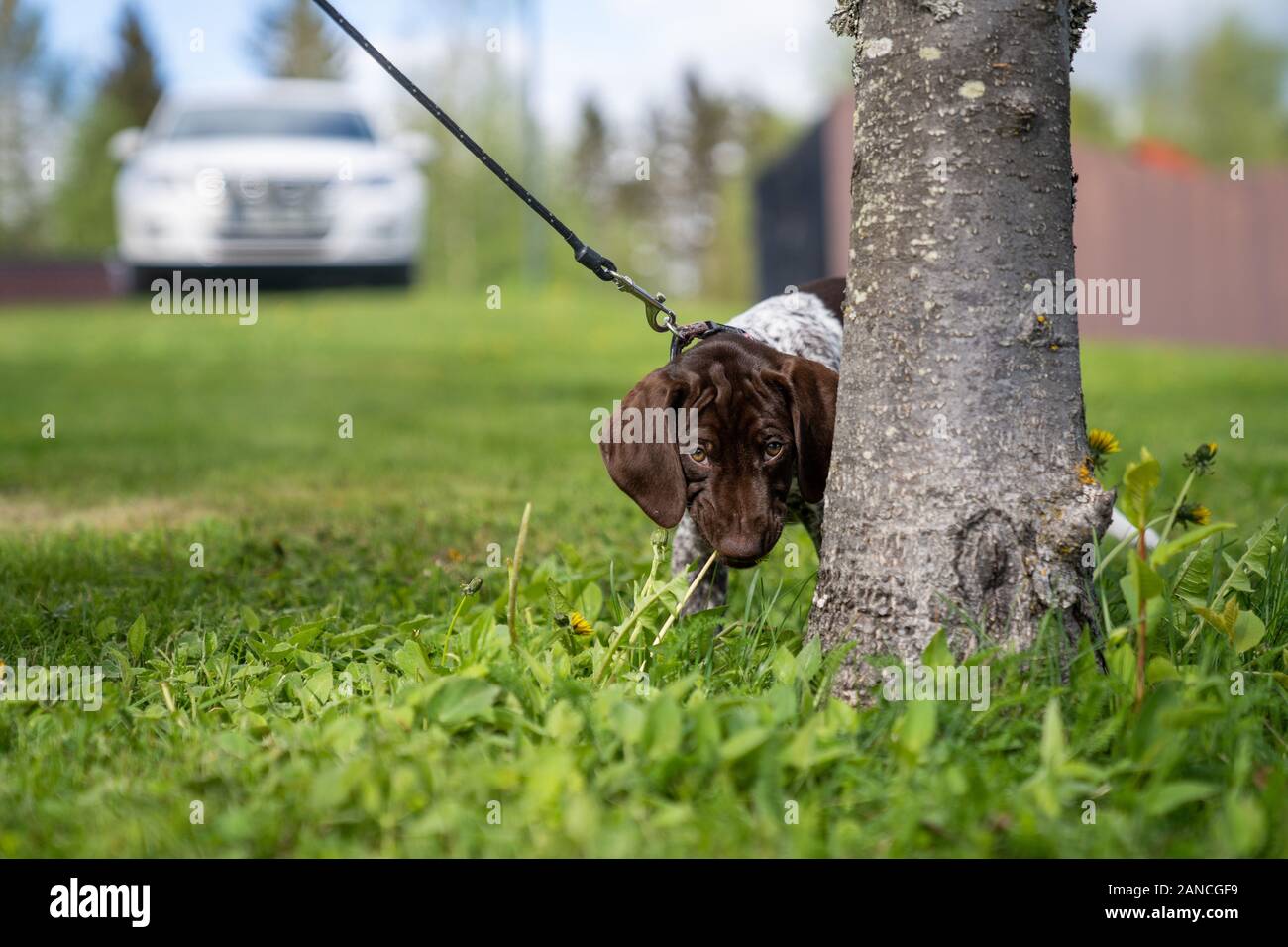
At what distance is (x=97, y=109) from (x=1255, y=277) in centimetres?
4386

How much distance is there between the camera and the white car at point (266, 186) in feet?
48.3

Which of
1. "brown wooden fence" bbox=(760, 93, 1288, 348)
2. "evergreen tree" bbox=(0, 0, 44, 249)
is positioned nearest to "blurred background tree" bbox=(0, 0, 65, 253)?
"evergreen tree" bbox=(0, 0, 44, 249)

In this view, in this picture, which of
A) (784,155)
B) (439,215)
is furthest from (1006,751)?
(439,215)

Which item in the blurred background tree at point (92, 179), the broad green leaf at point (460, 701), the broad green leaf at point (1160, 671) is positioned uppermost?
the blurred background tree at point (92, 179)

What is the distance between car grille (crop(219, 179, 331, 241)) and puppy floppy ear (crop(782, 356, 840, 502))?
1277 centimetres

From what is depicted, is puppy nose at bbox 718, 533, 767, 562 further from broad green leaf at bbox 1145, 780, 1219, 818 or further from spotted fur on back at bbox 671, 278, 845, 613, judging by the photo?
broad green leaf at bbox 1145, 780, 1219, 818

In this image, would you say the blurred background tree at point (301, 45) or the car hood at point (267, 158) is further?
the blurred background tree at point (301, 45)

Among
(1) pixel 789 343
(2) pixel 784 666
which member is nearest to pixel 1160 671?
(2) pixel 784 666

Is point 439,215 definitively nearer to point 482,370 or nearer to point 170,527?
point 482,370

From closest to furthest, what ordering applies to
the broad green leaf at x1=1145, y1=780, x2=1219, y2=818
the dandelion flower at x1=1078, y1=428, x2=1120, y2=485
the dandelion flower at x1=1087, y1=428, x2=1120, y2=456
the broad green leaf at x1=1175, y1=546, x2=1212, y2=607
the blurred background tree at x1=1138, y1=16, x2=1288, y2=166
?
1. the broad green leaf at x1=1145, y1=780, x2=1219, y2=818
2. the broad green leaf at x1=1175, y1=546, x2=1212, y2=607
3. the dandelion flower at x1=1078, y1=428, x2=1120, y2=485
4. the dandelion flower at x1=1087, y1=428, x2=1120, y2=456
5. the blurred background tree at x1=1138, y1=16, x2=1288, y2=166

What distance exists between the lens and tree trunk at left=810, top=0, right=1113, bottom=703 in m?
2.77

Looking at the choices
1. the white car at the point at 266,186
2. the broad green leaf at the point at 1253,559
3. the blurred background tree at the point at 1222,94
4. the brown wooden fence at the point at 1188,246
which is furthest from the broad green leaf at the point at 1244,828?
the blurred background tree at the point at 1222,94

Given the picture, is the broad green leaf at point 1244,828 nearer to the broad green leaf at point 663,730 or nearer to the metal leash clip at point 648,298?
the broad green leaf at point 663,730

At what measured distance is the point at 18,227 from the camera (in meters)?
49.3
